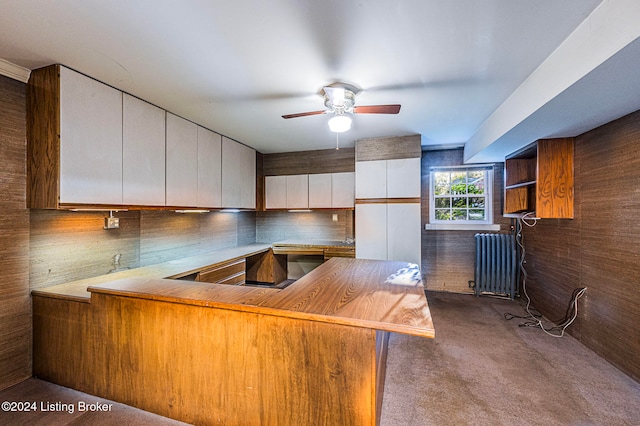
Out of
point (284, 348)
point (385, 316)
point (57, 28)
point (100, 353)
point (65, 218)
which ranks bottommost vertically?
point (100, 353)

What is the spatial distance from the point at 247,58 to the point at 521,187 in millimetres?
3700

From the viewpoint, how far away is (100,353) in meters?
1.86

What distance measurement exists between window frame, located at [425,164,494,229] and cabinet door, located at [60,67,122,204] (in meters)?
4.07

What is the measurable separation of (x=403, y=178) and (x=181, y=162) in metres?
2.71

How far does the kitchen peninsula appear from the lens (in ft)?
4.38

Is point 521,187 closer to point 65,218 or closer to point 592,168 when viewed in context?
point 592,168

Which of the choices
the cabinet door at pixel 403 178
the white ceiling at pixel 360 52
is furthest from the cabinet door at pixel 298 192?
the white ceiling at pixel 360 52

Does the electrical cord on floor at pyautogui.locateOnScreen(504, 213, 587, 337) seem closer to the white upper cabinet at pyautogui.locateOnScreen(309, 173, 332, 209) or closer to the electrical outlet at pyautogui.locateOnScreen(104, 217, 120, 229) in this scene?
the white upper cabinet at pyautogui.locateOnScreen(309, 173, 332, 209)

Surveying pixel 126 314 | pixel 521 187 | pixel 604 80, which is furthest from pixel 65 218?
pixel 521 187

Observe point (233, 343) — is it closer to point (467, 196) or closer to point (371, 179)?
point (371, 179)

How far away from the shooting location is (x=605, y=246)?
235 cm

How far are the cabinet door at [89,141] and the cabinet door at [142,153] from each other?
0.06 m

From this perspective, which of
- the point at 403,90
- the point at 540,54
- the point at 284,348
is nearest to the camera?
the point at 284,348

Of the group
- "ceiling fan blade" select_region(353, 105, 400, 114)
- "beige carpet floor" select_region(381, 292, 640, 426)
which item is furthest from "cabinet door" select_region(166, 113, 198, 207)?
"beige carpet floor" select_region(381, 292, 640, 426)
